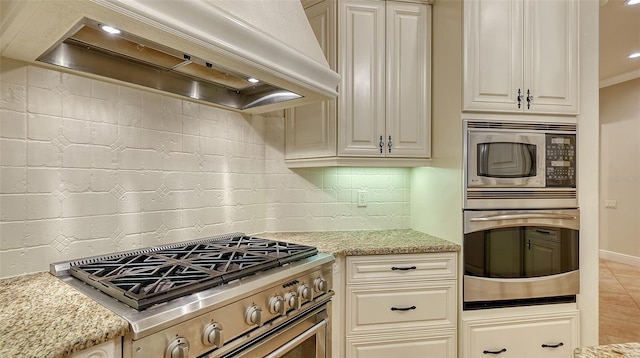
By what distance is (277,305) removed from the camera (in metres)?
1.25

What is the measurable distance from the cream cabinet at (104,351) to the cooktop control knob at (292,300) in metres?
0.61

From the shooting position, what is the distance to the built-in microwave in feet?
5.86

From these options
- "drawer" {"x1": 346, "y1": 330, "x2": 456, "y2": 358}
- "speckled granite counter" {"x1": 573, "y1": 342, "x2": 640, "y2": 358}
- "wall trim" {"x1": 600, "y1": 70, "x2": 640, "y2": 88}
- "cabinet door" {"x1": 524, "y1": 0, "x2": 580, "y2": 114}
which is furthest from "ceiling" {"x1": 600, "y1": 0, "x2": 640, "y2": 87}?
"speckled granite counter" {"x1": 573, "y1": 342, "x2": 640, "y2": 358}

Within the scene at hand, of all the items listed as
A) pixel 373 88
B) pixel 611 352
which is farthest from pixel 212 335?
pixel 373 88

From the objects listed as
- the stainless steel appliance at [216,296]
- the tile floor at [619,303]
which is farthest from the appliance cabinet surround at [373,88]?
the tile floor at [619,303]

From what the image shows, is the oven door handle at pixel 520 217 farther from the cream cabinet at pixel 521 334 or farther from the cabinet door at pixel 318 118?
the cabinet door at pixel 318 118

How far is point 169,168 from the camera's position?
1.65 meters

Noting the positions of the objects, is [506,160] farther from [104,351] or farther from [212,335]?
[104,351]

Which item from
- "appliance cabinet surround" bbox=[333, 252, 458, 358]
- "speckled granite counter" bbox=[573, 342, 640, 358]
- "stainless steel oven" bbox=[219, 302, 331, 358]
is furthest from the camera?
"appliance cabinet surround" bbox=[333, 252, 458, 358]

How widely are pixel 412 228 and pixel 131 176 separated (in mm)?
1874

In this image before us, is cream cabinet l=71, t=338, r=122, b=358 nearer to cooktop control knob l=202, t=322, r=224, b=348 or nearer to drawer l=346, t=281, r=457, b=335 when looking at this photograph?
cooktop control knob l=202, t=322, r=224, b=348

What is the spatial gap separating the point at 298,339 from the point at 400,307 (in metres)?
0.70

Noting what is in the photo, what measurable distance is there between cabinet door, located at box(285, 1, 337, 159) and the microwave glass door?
871mm

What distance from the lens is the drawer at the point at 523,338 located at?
1.79 m
